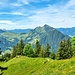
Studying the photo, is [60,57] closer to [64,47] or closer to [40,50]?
[64,47]

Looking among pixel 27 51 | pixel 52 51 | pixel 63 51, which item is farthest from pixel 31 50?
pixel 63 51

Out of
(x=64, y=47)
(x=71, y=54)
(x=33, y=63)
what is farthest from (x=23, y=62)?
(x=71, y=54)

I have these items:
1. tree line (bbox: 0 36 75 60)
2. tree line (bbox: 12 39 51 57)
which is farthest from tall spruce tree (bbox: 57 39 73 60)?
tree line (bbox: 12 39 51 57)

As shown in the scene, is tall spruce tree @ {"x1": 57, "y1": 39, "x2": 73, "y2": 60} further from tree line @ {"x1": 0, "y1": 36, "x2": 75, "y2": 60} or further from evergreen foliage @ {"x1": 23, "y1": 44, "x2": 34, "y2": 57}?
evergreen foliage @ {"x1": 23, "y1": 44, "x2": 34, "y2": 57}

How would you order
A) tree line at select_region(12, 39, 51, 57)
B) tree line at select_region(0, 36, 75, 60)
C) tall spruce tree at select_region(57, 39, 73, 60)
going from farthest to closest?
tree line at select_region(12, 39, 51, 57) → tree line at select_region(0, 36, 75, 60) → tall spruce tree at select_region(57, 39, 73, 60)

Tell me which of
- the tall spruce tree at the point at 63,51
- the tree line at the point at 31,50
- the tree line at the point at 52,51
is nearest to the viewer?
the tall spruce tree at the point at 63,51

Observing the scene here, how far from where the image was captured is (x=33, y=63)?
71562 mm

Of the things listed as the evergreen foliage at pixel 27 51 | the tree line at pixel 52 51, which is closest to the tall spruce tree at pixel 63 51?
the tree line at pixel 52 51

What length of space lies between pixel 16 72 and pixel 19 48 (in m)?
84.2

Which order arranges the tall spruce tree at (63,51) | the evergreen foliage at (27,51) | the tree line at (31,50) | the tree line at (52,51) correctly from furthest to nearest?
the tree line at (31,50), the evergreen foliage at (27,51), the tree line at (52,51), the tall spruce tree at (63,51)

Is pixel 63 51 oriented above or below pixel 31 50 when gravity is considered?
below

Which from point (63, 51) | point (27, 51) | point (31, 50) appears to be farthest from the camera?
Answer: point (31, 50)

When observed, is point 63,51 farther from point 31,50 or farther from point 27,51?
point 27,51

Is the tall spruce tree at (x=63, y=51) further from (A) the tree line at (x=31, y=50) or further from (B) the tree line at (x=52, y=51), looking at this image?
(A) the tree line at (x=31, y=50)
